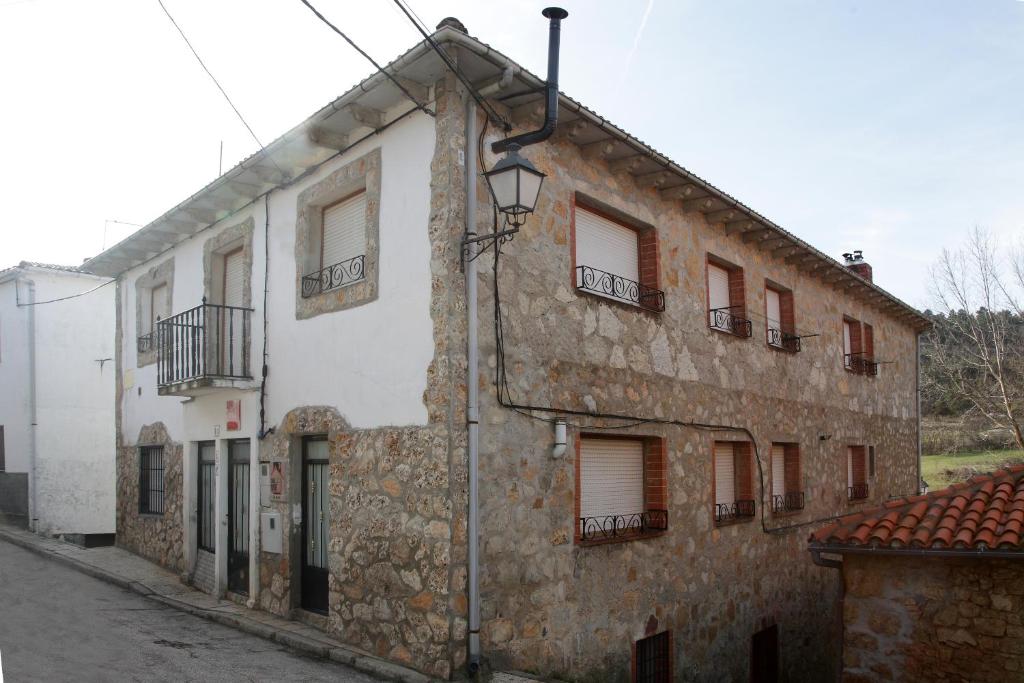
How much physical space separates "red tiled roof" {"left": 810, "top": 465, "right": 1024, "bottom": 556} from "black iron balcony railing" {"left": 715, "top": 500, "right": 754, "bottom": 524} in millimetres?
2299

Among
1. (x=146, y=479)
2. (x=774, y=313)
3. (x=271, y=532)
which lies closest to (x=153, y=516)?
(x=146, y=479)

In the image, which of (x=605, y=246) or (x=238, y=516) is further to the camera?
(x=238, y=516)

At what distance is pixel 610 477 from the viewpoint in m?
8.20

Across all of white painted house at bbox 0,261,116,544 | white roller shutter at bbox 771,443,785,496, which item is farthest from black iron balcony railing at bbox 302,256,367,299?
white painted house at bbox 0,261,116,544

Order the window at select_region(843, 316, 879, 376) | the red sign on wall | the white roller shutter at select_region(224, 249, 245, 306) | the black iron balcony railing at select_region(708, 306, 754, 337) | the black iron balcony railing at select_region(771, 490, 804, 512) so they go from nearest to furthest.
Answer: the red sign on wall → the white roller shutter at select_region(224, 249, 245, 306) → the black iron balcony railing at select_region(708, 306, 754, 337) → the black iron balcony railing at select_region(771, 490, 804, 512) → the window at select_region(843, 316, 879, 376)

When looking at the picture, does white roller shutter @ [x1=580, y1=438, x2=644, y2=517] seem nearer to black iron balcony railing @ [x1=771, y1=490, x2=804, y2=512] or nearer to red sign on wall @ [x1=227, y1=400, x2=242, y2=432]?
black iron balcony railing @ [x1=771, y1=490, x2=804, y2=512]

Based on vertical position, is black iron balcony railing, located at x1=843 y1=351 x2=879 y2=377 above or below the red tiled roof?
above

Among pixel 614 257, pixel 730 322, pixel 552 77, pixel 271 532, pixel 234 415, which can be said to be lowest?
pixel 271 532

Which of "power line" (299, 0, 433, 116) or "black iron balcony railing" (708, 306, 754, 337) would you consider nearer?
"power line" (299, 0, 433, 116)

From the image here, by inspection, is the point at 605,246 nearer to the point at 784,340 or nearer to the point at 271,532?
the point at 271,532

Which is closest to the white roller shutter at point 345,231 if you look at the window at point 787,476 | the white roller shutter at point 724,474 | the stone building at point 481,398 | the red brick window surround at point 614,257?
the stone building at point 481,398

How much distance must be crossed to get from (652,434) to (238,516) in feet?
16.2

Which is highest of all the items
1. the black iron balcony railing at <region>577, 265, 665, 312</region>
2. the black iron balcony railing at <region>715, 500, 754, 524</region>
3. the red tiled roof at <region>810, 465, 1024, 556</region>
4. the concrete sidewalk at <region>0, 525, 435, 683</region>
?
the black iron balcony railing at <region>577, 265, 665, 312</region>

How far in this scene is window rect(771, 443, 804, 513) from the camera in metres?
11.7
